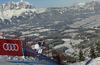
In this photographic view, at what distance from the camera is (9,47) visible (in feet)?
50.6

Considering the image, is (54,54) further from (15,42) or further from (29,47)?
(15,42)

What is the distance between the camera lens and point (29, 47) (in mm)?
22219

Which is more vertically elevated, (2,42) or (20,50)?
(2,42)

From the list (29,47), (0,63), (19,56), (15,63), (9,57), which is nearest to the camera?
(0,63)

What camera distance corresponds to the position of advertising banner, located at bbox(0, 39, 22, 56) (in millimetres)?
15234

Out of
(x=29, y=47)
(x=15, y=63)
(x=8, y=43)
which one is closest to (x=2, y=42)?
(x=8, y=43)

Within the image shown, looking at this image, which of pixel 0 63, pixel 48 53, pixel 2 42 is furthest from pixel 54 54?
pixel 0 63

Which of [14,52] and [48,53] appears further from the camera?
[48,53]

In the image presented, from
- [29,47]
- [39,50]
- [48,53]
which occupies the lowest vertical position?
[48,53]

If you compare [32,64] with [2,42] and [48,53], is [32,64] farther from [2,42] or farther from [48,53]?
[48,53]

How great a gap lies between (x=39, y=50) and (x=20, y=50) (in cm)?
254

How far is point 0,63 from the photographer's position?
12.8 m

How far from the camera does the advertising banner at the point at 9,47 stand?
50.0ft

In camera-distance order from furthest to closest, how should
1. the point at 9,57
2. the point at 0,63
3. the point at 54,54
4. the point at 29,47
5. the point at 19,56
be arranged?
the point at 54,54, the point at 29,47, the point at 19,56, the point at 9,57, the point at 0,63
